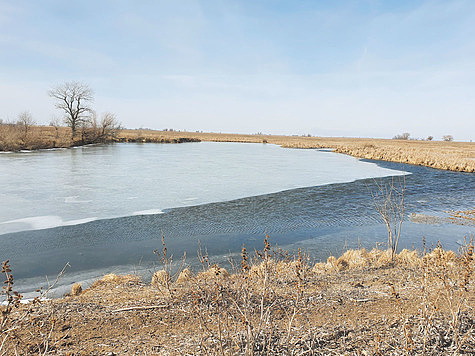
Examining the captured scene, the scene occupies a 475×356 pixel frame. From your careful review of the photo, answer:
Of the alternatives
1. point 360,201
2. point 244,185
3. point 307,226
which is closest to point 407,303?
point 307,226

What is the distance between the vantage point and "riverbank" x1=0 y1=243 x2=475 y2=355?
3100 millimetres

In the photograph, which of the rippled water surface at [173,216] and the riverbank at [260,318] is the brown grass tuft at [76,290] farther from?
the rippled water surface at [173,216]

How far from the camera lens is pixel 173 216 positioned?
10.3 metres

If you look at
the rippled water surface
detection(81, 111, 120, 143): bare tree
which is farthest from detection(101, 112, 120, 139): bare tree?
the rippled water surface

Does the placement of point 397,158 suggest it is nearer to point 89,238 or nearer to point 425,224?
point 425,224

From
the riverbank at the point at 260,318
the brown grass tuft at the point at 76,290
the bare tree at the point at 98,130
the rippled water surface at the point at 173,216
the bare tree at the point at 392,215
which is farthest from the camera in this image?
the bare tree at the point at 98,130

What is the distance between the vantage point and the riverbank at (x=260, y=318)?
3.10 metres

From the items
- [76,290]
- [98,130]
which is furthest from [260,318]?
[98,130]

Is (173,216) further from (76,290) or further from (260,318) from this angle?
(260,318)

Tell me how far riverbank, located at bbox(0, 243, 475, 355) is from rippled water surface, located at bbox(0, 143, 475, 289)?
6.33ft

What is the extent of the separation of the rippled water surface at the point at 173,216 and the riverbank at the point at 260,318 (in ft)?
6.33

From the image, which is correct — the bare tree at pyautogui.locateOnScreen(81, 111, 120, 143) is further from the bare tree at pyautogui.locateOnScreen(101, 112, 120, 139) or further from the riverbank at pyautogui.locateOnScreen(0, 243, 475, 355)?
the riverbank at pyautogui.locateOnScreen(0, 243, 475, 355)

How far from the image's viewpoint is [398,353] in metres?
3.03

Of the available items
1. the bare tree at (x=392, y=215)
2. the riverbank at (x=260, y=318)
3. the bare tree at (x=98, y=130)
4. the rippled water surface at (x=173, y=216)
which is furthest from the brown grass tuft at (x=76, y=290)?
the bare tree at (x=98, y=130)
